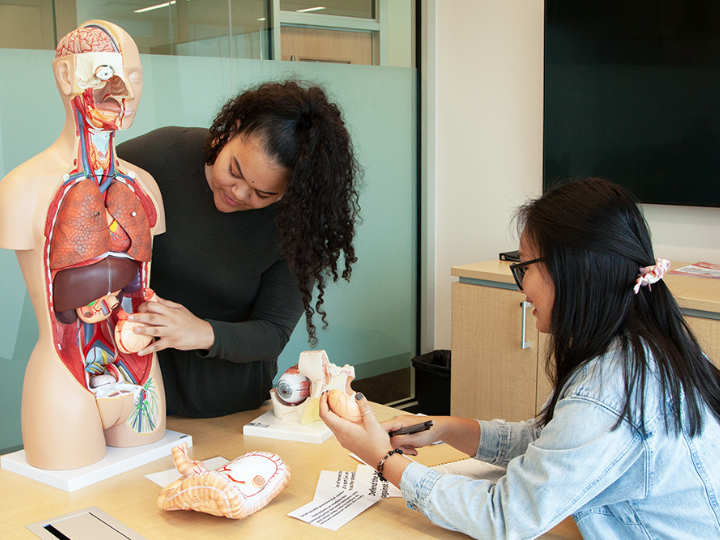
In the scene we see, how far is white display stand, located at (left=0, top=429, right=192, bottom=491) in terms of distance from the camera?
1152mm

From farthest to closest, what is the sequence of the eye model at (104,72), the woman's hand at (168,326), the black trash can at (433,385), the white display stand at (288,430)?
the black trash can at (433,385)
the white display stand at (288,430)
the woman's hand at (168,326)
the eye model at (104,72)

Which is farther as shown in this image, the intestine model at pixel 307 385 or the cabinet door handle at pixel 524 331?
the cabinet door handle at pixel 524 331

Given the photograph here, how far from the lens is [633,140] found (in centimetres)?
→ 262

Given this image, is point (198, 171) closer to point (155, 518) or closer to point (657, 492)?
point (155, 518)

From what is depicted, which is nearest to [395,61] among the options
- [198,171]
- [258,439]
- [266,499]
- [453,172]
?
[453,172]

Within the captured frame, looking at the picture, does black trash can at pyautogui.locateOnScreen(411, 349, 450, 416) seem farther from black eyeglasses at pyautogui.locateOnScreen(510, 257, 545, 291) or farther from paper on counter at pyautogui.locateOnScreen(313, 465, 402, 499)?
black eyeglasses at pyautogui.locateOnScreen(510, 257, 545, 291)

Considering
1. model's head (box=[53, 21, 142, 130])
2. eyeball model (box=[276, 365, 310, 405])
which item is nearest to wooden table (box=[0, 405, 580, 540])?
eyeball model (box=[276, 365, 310, 405])

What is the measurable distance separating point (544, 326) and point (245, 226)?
68 centimetres

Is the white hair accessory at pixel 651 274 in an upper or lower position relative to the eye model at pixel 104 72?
lower

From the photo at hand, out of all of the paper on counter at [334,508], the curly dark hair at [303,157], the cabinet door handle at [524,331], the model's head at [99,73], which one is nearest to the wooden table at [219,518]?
the paper on counter at [334,508]

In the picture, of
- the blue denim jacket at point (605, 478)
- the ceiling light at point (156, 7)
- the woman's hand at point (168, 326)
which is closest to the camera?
the blue denim jacket at point (605, 478)

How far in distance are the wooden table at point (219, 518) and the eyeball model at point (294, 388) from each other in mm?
112

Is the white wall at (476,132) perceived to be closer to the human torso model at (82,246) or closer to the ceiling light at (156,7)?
the ceiling light at (156,7)

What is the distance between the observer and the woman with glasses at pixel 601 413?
34.8 inches
